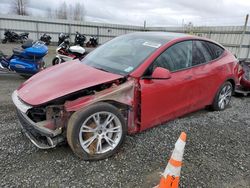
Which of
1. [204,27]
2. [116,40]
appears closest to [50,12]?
[204,27]

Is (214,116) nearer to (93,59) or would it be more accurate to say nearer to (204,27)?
(93,59)

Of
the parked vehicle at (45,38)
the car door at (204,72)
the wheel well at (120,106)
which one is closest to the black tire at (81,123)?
the wheel well at (120,106)

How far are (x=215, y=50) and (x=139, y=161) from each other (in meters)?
2.73

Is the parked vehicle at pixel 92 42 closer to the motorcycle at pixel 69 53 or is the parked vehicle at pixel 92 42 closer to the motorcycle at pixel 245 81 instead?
the motorcycle at pixel 69 53

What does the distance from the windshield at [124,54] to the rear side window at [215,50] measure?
1.33 meters

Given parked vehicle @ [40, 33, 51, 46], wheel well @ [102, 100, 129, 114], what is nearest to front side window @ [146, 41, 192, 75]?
wheel well @ [102, 100, 129, 114]

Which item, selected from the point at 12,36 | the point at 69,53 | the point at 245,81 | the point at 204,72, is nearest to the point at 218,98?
the point at 204,72

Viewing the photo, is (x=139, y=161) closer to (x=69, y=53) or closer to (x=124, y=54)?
(x=124, y=54)

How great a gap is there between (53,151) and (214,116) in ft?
9.92

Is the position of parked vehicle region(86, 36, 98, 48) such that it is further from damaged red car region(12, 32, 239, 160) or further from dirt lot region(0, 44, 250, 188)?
dirt lot region(0, 44, 250, 188)

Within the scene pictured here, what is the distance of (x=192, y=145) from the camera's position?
3203 mm

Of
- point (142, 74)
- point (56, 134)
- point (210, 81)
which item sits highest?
point (142, 74)

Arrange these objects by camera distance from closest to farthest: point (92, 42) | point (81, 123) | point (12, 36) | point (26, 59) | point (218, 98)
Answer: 1. point (81, 123)
2. point (218, 98)
3. point (26, 59)
4. point (12, 36)
5. point (92, 42)

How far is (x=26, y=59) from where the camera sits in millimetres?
6176
